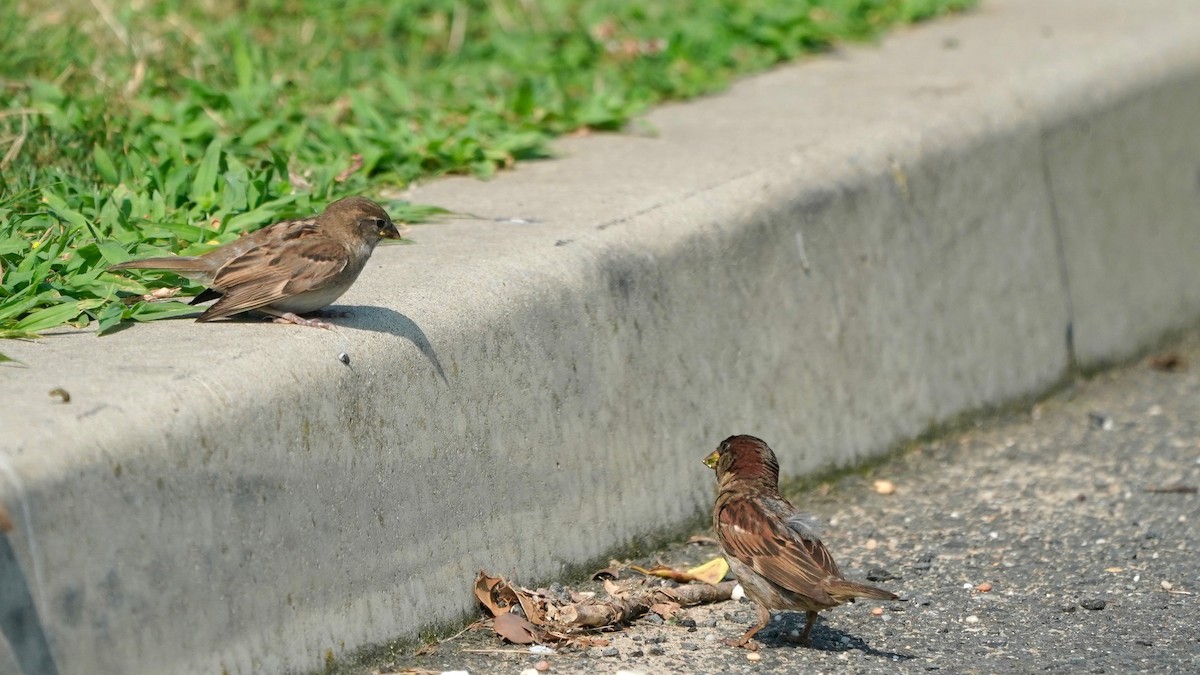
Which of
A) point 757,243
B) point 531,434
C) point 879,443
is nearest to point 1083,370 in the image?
point 879,443

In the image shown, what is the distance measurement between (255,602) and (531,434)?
139 cm

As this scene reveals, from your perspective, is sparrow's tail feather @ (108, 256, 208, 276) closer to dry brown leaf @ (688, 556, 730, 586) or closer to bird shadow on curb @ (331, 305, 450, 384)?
Result: bird shadow on curb @ (331, 305, 450, 384)

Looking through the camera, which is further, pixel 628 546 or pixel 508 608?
pixel 628 546

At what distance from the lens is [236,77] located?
8.20 meters

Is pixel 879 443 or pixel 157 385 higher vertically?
pixel 157 385

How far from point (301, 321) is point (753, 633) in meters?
1.85

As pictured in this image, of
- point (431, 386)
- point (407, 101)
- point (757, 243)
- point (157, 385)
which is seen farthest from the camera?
point (407, 101)

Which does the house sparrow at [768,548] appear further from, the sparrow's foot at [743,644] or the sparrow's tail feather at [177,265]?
the sparrow's tail feather at [177,265]

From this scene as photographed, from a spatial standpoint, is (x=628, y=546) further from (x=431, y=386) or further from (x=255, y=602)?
(x=255, y=602)

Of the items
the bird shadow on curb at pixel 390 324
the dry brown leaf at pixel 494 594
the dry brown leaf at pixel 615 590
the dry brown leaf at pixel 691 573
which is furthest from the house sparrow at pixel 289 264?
the dry brown leaf at pixel 691 573

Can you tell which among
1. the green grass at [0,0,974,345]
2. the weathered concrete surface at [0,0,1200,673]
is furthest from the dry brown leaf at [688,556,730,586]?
the green grass at [0,0,974,345]

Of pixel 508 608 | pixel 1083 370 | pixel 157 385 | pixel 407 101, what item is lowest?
pixel 1083 370

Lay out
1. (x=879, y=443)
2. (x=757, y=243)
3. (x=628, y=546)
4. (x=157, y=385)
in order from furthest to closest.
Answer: (x=879, y=443), (x=757, y=243), (x=628, y=546), (x=157, y=385)

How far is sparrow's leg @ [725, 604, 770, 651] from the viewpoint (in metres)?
5.27
